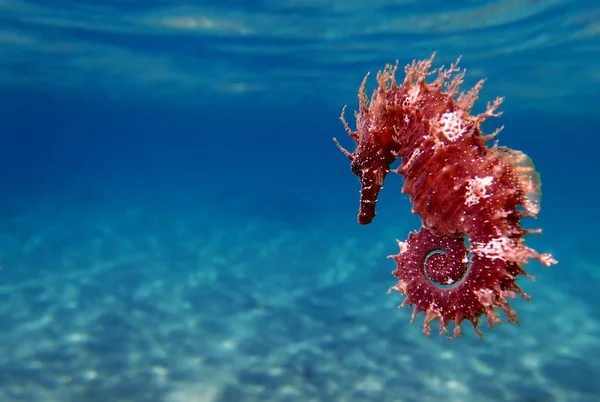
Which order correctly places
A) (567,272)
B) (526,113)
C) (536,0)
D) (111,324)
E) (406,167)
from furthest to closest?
(526,113), (567,272), (536,0), (111,324), (406,167)

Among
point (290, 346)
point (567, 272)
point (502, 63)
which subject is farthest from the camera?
point (502, 63)

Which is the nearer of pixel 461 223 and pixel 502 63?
pixel 461 223

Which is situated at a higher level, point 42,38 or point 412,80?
point 42,38

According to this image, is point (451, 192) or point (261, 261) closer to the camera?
point (451, 192)

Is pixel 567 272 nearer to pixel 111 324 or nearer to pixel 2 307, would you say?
pixel 111 324

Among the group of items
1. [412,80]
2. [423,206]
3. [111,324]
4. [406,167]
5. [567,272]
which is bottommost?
[423,206]

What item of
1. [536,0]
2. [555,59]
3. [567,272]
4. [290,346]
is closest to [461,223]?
[290,346]
